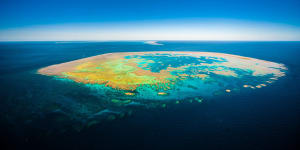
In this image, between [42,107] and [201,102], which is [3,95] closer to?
[42,107]

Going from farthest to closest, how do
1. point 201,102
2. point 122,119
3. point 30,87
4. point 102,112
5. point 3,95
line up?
point 30,87
point 3,95
point 201,102
point 102,112
point 122,119

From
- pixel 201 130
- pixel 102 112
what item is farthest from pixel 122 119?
pixel 201 130

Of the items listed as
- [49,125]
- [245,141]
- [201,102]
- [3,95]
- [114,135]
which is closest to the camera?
[245,141]

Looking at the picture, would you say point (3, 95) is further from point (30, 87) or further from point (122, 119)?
point (122, 119)

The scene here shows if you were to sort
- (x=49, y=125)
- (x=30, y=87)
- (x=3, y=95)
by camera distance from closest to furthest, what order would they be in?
(x=49, y=125)
(x=3, y=95)
(x=30, y=87)

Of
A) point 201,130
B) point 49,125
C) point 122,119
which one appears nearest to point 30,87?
point 49,125

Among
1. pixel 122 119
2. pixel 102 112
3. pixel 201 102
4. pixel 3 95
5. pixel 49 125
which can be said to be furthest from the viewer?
pixel 3 95

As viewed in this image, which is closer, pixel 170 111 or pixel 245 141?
pixel 245 141

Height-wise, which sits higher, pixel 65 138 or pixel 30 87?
pixel 30 87

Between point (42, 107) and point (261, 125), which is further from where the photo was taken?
point (42, 107)
